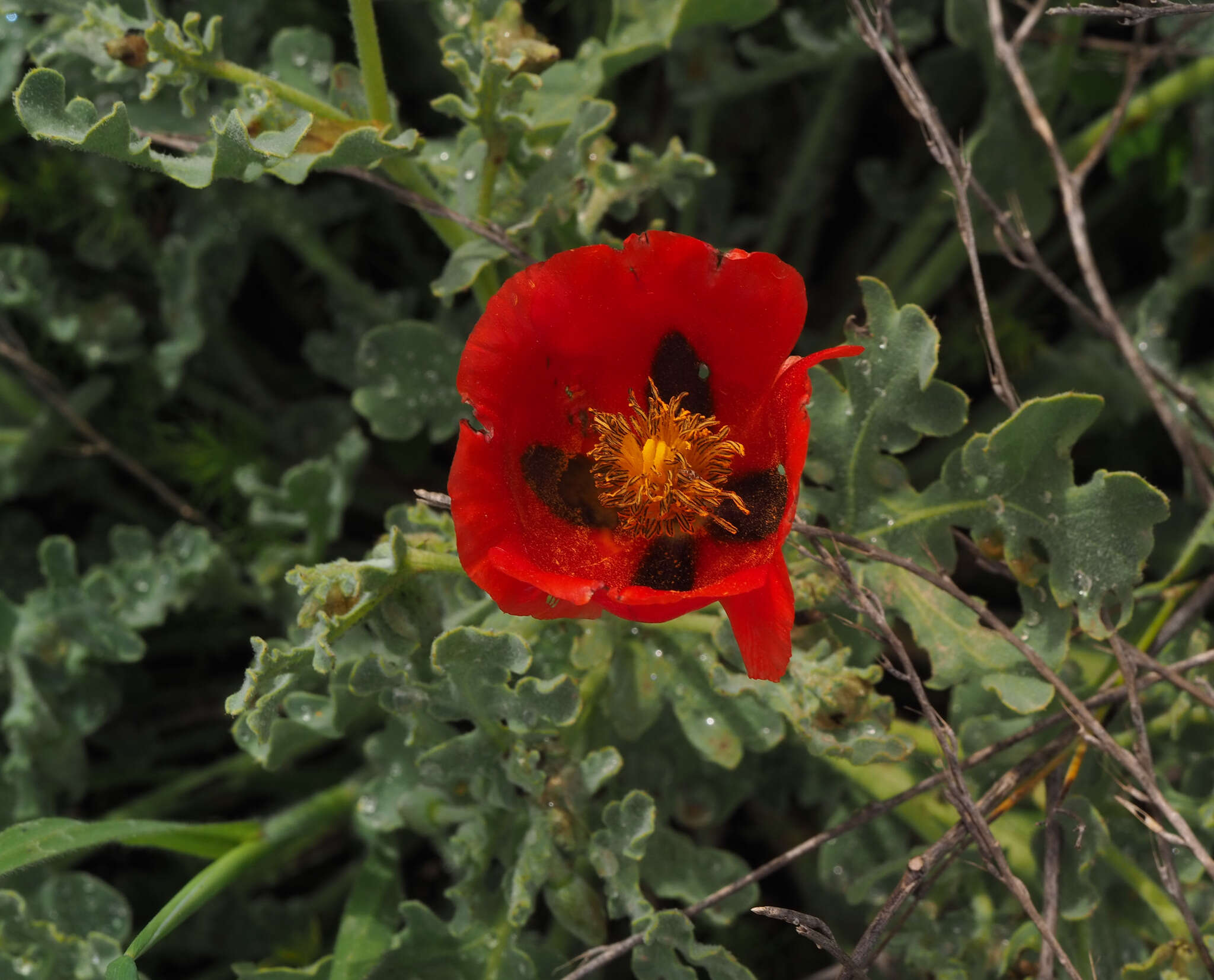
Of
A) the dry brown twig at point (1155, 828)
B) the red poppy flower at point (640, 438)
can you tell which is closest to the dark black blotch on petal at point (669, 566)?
the red poppy flower at point (640, 438)

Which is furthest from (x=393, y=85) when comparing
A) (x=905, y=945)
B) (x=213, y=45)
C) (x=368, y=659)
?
(x=905, y=945)

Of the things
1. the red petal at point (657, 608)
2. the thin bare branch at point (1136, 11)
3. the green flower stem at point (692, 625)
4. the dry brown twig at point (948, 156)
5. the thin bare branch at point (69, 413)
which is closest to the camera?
the red petal at point (657, 608)

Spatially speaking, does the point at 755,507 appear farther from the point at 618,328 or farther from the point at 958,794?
the point at 958,794

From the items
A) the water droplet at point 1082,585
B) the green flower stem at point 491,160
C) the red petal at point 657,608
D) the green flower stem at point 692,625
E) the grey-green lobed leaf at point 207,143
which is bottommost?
the green flower stem at point 692,625

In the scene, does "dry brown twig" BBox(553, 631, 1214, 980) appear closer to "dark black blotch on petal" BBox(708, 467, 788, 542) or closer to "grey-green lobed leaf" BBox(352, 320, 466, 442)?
"dark black blotch on petal" BBox(708, 467, 788, 542)

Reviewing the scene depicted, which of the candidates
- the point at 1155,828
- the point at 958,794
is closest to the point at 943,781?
the point at 958,794

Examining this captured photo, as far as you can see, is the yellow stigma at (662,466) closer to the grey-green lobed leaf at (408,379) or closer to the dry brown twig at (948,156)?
the dry brown twig at (948,156)

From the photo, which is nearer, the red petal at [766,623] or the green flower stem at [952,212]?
the red petal at [766,623]
